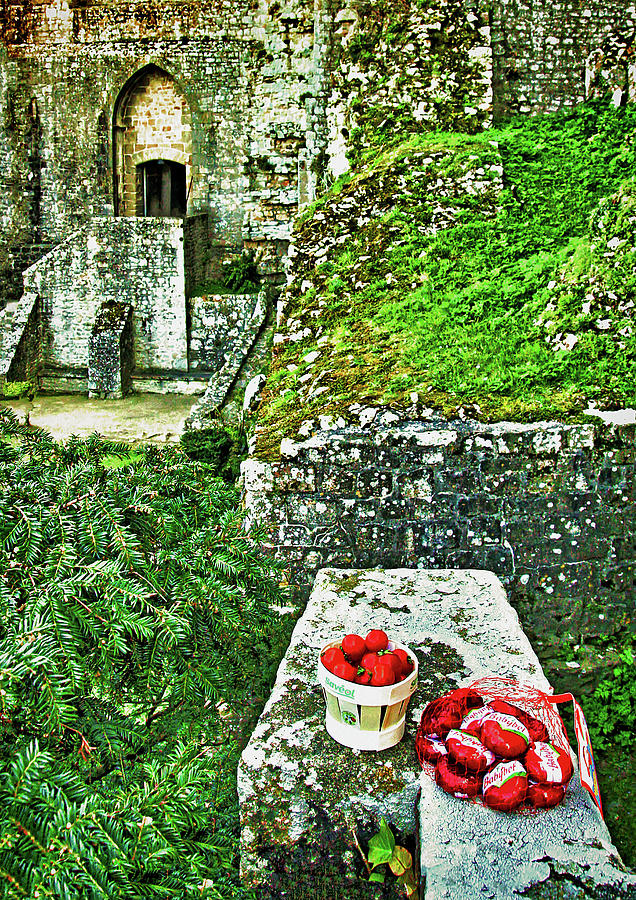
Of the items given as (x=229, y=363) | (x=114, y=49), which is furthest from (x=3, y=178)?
(x=229, y=363)

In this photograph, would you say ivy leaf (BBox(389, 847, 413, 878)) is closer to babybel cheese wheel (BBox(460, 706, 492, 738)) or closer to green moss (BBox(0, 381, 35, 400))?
babybel cheese wheel (BBox(460, 706, 492, 738))

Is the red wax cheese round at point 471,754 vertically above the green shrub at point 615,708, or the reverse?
the red wax cheese round at point 471,754

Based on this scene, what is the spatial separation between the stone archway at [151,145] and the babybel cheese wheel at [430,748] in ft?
42.9

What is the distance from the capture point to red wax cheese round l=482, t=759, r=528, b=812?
1651mm

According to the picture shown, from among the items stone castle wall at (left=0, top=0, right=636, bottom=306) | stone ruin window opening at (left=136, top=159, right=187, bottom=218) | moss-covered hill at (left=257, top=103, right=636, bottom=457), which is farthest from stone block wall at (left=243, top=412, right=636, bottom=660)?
stone ruin window opening at (left=136, top=159, right=187, bottom=218)

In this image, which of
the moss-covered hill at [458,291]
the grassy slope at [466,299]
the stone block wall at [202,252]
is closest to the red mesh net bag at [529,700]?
the grassy slope at [466,299]

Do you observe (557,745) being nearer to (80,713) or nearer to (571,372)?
(80,713)

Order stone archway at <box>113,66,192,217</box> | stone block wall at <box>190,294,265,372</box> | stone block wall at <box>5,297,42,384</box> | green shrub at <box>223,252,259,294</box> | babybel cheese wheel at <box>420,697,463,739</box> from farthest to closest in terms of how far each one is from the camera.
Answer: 1. stone archway at <box>113,66,192,217</box>
2. green shrub at <box>223,252,259,294</box>
3. stone block wall at <box>5,297,42,384</box>
4. stone block wall at <box>190,294,265,372</box>
5. babybel cheese wheel at <box>420,697,463,739</box>

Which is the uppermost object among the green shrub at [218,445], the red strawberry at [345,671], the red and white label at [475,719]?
the red strawberry at [345,671]

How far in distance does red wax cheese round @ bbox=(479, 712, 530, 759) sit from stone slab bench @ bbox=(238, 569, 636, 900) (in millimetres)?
132

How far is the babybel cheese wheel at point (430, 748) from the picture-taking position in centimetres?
182

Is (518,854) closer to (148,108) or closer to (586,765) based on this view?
(586,765)

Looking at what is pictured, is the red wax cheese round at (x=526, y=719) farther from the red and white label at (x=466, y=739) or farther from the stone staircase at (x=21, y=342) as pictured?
the stone staircase at (x=21, y=342)

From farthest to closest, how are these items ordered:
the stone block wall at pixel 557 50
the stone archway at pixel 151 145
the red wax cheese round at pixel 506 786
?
Result: the stone archway at pixel 151 145, the stone block wall at pixel 557 50, the red wax cheese round at pixel 506 786
